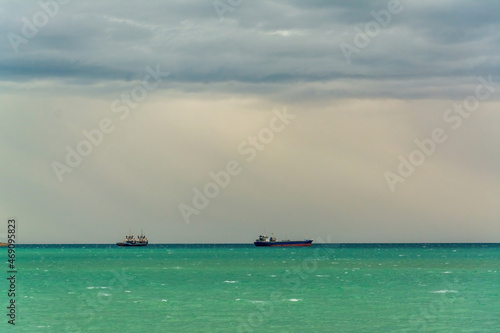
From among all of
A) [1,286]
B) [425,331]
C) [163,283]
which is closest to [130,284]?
[163,283]

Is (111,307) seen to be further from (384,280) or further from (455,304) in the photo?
(384,280)

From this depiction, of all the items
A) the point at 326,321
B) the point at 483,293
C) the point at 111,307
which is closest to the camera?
the point at 326,321

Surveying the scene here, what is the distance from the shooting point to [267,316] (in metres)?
65.5

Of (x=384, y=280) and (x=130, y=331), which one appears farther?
(x=384, y=280)

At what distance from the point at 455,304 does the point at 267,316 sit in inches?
864

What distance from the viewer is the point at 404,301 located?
7762 centimetres

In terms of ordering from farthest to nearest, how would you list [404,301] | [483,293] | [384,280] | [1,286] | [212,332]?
[384,280], [1,286], [483,293], [404,301], [212,332]

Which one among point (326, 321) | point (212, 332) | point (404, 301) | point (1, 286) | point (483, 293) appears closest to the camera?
point (212, 332)

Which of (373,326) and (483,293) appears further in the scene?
(483,293)

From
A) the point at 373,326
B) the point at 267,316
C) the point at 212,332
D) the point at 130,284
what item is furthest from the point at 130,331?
the point at 130,284

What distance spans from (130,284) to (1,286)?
59.6ft

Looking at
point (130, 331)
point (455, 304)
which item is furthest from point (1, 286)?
point (455, 304)

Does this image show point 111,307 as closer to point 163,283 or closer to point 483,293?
point 163,283

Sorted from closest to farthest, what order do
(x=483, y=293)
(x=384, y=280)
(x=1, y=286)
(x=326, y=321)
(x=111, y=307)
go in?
(x=326, y=321), (x=111, y=307), (x=483, y=293), (x=1, y=286), (x=384, y=280)
